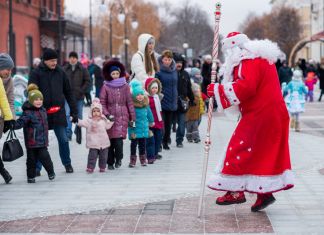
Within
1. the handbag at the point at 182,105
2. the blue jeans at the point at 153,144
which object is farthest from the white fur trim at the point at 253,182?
the handbag at the point at 182,105

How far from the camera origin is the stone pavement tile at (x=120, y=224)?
6.58 metres

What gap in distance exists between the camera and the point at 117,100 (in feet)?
33.9

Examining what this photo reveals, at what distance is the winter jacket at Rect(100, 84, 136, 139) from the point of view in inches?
407

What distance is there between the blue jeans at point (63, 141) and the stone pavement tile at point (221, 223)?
341cm

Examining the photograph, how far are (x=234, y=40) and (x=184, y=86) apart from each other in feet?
19.7

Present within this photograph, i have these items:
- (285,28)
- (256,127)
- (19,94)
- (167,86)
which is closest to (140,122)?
(167,86)

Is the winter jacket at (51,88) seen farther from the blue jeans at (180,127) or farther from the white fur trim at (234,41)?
the blue jeans at (180,127)

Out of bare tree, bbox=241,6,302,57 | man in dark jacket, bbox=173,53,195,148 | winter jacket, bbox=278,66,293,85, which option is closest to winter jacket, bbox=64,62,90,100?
man in dark jacket, bbox=173,53,195,148

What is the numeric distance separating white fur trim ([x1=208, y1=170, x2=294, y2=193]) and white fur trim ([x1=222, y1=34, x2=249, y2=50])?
1.28 meters

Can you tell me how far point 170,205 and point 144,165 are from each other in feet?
10.7

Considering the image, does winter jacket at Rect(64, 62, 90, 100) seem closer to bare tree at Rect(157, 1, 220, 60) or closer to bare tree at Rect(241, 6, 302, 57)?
bare tree at Rect(241, 6, 302, 57)

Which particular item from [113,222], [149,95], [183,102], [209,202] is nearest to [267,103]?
[209,202]

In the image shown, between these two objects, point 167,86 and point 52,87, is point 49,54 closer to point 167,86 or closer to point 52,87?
point 52,87

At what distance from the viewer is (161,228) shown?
21.7ft
